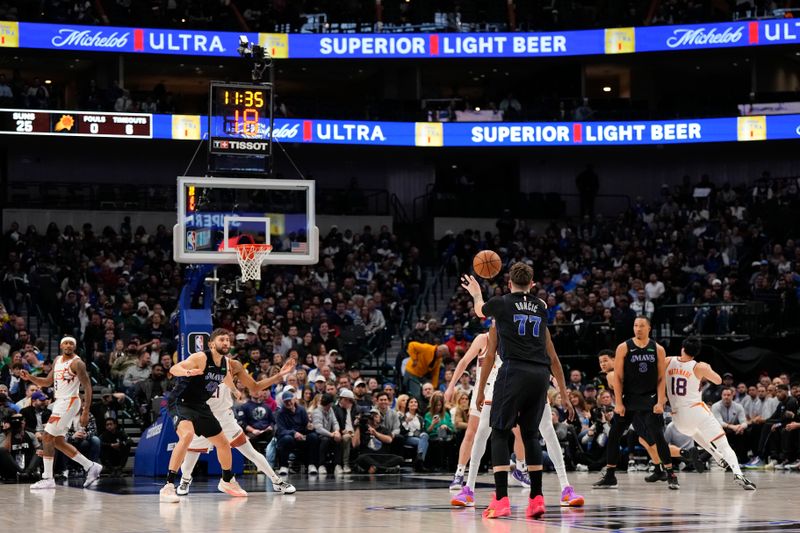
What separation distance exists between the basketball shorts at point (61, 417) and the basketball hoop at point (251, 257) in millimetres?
3077

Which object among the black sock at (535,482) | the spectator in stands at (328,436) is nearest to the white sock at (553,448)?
the black sock at (535,482)

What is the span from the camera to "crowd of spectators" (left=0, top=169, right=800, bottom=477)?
20.0 meters

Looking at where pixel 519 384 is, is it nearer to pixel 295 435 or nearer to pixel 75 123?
pixel 295 435

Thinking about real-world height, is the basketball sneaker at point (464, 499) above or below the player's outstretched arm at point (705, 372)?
below

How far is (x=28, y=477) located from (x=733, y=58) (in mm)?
29269

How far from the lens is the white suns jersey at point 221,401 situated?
14352 millimetres

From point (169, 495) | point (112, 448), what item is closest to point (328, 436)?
point (112, 448)

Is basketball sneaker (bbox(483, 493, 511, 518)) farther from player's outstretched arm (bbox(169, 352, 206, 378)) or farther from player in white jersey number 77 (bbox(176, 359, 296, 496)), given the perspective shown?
player's outstretched arm (bbox(169, 352, 206, 378))

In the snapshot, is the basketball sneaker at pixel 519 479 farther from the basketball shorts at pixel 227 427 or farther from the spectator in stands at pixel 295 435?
the basketball shorts at pixel 227 427

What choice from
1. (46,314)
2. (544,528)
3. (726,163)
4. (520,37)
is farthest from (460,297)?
(544,528)

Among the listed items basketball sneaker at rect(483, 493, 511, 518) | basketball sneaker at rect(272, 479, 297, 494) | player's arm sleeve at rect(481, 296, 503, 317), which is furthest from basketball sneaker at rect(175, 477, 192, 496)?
player's arm sleeve at rect(481, 296, 503, 317)

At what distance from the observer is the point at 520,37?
38.9 metres

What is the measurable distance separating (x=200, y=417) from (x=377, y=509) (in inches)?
98.8

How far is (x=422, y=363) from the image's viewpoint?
79.9 feet
